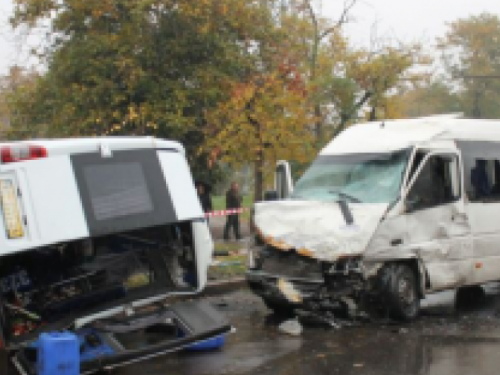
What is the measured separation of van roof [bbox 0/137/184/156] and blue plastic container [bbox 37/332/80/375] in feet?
4.74

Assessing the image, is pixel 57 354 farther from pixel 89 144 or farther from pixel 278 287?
pixel 278 287

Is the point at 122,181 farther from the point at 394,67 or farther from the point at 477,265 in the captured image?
the point at 394,67

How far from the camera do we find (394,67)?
1933cm

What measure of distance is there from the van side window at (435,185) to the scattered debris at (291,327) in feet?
6.78

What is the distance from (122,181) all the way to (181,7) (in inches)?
427

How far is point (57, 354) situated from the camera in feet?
17.4

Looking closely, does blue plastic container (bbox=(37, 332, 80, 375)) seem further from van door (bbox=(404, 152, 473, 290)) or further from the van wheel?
van door (bbox=(404, 152, 473, 290))

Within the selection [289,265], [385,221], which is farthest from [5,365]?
[385,221]

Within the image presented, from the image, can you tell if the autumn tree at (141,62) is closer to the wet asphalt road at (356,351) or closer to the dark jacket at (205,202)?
the dark jacket at (205,202)

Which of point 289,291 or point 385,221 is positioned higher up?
point 385,221

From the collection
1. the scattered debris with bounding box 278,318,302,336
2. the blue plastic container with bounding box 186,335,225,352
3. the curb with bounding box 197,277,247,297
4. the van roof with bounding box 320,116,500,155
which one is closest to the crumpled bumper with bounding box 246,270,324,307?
the scattered debris with bounding box 278,318,302,336

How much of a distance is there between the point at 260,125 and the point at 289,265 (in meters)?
6.21

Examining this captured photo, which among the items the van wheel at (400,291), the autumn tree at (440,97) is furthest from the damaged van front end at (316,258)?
the autumn tree at (440,97)

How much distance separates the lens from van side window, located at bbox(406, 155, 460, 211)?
8.91 meters
